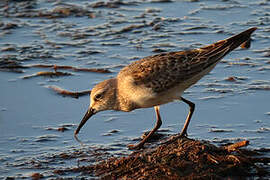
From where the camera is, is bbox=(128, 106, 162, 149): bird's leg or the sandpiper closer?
bbox=(128, 106, 162, 149): bird's leg

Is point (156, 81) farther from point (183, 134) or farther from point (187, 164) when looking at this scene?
point (187, 164)

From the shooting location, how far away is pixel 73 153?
773cm

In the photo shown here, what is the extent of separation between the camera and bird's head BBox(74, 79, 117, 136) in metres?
7.99

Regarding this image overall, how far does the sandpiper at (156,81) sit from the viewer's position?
25.7 ft

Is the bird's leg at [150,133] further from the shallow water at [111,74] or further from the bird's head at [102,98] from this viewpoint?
the bird's head at [102,98]

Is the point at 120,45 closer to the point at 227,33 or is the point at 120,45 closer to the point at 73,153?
the point at 227,33

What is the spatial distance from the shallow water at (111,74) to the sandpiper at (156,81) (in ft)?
1.42

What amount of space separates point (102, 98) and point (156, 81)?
0.75m

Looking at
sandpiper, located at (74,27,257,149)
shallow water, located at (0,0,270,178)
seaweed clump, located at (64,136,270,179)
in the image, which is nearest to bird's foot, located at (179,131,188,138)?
sandpiper, located at (74,27,257,149)

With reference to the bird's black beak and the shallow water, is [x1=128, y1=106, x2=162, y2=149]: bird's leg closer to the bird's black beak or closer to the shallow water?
the shallow water

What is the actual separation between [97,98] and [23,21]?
5.21 metres

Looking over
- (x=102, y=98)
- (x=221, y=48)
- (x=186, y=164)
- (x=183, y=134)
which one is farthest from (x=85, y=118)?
(x=221, y=48)

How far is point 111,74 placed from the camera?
33.0 ft

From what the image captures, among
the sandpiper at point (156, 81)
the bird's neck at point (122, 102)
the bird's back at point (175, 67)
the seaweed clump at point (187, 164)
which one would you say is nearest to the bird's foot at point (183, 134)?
the sandpiper at point (156, 81)
